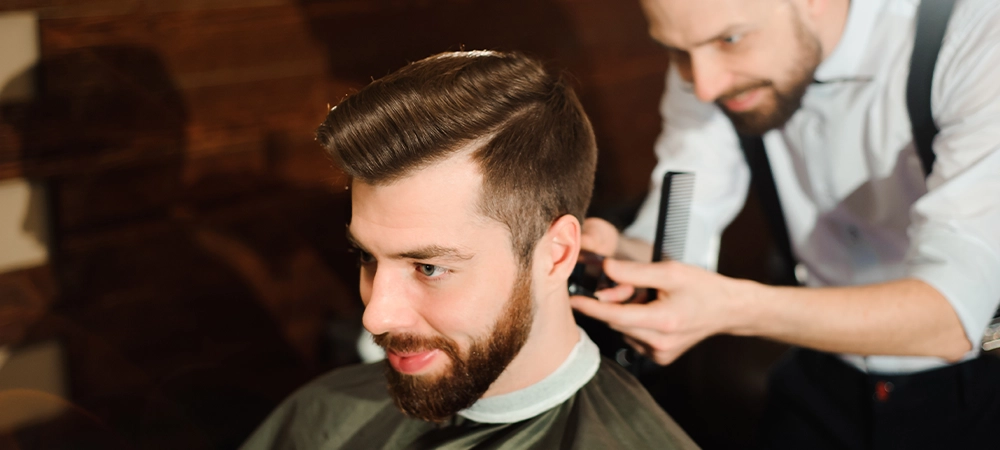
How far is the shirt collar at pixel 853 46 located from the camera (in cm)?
154

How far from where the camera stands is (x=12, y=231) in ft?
6.05

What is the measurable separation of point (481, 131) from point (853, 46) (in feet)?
2.82

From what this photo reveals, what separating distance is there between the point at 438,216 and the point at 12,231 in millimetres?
1246

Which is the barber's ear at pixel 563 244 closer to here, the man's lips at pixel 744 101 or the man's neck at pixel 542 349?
the man's neck at pixel 542 349

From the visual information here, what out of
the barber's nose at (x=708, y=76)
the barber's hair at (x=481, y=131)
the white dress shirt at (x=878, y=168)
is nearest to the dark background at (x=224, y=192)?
the white dress shirt at (x=878, y=168)

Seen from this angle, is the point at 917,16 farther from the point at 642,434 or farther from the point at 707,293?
the point at 642,434

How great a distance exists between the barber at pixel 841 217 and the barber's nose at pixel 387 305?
37 centimetres

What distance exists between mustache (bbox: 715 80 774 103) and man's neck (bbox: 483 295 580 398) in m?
0.62

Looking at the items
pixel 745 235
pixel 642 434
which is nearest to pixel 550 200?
pixel 642 434

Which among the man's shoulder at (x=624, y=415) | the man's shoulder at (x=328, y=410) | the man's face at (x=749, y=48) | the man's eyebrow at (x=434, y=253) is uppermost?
the man's face at (x=749, y=48)

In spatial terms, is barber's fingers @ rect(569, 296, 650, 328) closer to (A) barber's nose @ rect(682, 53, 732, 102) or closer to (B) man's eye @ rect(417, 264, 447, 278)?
(B) man's eye @ rect(417, 264, 447, 278)

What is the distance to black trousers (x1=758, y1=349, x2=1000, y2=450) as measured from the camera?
158cm

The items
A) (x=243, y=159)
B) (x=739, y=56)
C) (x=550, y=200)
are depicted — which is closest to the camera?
(x=550, y=200)

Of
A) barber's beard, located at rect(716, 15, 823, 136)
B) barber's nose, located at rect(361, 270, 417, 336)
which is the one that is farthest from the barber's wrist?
barber's nose, located at rect(361, 270, 417, 336)
